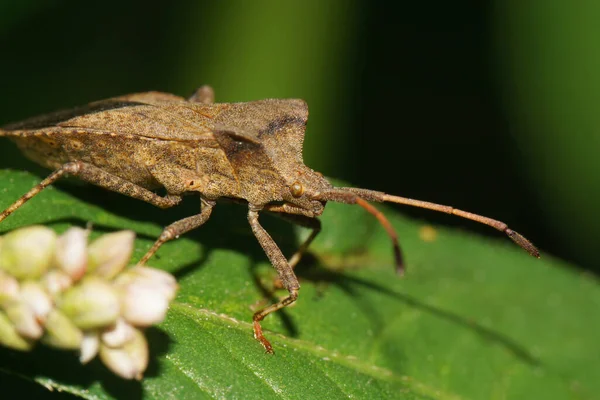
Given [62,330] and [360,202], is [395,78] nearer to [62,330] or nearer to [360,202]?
[360,202]

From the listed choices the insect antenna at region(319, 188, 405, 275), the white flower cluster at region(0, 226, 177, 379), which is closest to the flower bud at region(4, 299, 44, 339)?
the white flower cluster at region(0, 226, 177, 379)

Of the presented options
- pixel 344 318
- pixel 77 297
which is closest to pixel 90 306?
pixel 77 297

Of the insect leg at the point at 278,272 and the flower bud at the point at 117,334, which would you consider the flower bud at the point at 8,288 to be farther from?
the insect leg at the point at 278,272

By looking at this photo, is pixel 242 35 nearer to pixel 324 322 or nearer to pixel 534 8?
pixel 534 8

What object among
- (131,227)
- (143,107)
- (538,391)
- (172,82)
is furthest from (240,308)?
(172,82)

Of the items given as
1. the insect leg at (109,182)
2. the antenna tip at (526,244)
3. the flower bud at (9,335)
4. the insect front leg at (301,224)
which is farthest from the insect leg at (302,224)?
the flower bud at (9,335)
